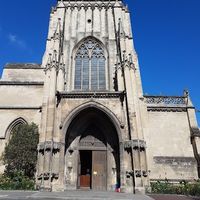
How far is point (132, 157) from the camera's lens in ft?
47.5

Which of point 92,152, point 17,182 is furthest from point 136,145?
point 17,182

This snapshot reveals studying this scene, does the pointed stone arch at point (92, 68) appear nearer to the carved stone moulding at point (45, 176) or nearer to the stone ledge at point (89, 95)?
the stone ledge at point (89, 95)

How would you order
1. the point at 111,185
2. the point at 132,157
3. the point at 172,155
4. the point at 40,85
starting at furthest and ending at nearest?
1. the point at 40,85
2. the point at 172,155
3. the point at 111,185
4. the point at 132,157

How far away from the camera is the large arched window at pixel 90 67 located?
1984 centimetres

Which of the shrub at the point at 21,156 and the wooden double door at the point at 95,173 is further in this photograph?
the wooden double door at the point at 95,173

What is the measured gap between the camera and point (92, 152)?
1655 cm

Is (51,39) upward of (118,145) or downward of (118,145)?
upward

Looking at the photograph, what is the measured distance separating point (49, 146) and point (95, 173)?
159 inches

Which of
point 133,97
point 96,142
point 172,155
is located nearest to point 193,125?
point 172,155

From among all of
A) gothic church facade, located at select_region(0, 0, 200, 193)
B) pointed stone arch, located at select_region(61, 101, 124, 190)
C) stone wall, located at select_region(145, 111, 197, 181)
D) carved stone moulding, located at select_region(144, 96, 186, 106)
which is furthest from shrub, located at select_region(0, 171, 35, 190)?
carved stone moulding, located at select_region(144, 96, 186, 106)

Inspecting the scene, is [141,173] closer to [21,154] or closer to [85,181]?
[85,181]

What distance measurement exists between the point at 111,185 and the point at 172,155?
5.07 meters

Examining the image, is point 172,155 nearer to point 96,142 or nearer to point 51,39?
point 96,142

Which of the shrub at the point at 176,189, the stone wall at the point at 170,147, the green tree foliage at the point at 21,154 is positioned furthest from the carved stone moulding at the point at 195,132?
the green tree foliage at the point at 21,154
